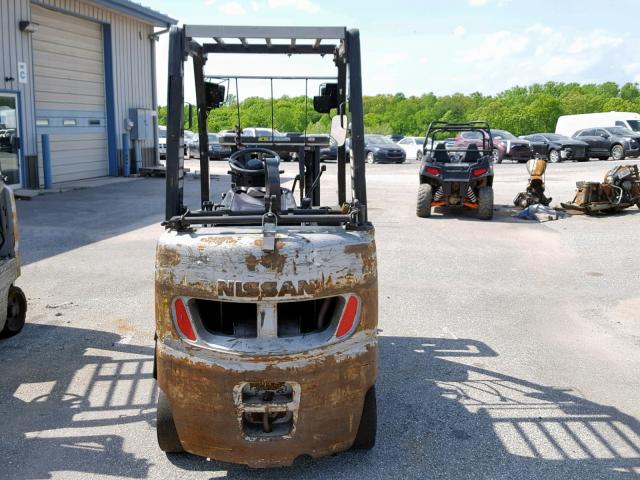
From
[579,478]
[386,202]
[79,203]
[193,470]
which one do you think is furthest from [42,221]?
[579,478]

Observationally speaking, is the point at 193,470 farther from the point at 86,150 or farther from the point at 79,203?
the point at 86,150

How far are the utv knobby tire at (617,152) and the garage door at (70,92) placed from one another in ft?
70.2

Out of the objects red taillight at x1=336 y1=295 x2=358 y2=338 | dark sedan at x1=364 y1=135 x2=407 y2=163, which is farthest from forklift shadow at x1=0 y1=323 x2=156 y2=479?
dark sedan at x1=364 y1=135 x2=407 y2=163

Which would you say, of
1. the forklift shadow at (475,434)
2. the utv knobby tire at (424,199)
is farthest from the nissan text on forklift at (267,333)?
the utv knobby tire at (424,199)

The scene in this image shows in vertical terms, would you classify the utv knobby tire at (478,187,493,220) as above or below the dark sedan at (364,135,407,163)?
below

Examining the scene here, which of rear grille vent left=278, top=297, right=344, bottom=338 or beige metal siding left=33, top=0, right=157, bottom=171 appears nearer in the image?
rear grille vent left=278, top=297, right=344, bottom=338

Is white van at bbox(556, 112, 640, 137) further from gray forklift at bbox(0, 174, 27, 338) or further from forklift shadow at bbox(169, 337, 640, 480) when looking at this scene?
gray forklift at bbox(0, 174, 27, 338)

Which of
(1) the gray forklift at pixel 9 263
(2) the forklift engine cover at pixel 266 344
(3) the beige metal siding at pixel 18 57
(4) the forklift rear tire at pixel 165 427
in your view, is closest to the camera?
(2) the forklift engine cover at pixel 266 344

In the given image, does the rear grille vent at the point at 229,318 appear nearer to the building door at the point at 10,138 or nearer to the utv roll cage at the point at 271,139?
the utv roll cage at the point at 271,139

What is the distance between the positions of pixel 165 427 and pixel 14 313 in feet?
10.5

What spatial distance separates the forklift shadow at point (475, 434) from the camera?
13.6 ft

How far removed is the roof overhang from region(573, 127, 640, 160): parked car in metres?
18.7

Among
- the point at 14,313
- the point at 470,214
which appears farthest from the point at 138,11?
the point at 14,313

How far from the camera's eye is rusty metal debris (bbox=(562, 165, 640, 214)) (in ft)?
47.8
